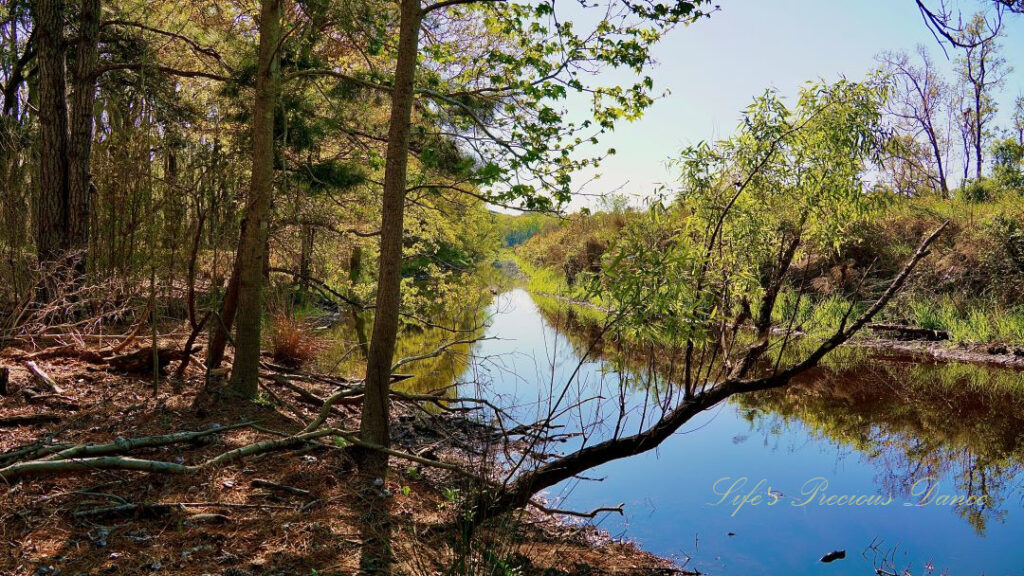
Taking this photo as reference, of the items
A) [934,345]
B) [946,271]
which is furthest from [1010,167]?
[934,345]

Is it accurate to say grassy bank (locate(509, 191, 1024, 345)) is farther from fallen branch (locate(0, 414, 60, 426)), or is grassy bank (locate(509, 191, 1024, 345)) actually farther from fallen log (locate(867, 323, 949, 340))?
fallen branch (locate(0, 414, 60, 426))

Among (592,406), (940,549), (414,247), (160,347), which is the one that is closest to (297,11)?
(160,347)

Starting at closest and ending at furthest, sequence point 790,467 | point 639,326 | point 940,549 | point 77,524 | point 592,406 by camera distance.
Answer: point 77,524, point 639,326, point 940,549, point 790,467, point 592,406

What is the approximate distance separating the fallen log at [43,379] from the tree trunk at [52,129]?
265 centimetres

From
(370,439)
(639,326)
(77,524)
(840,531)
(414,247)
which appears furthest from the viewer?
(414,247)

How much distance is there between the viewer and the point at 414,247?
1285 centimetres

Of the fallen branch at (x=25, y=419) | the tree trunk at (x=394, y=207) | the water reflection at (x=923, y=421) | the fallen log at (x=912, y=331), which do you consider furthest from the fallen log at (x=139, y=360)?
the fallen log at (x=912, y=331)

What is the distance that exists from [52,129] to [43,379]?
154 inches

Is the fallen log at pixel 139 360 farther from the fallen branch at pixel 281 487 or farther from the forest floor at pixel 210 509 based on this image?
the fallen branch at pixel 281 487

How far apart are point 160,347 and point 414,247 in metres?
7.15

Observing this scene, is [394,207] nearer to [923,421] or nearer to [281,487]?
[281,487]

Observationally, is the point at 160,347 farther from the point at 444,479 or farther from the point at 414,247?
the point at 414,247

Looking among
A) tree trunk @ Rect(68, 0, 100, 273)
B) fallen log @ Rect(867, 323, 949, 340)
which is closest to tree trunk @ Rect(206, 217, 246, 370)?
tree trunk @ Rect(68, 0, 100, 273)

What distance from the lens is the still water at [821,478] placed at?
5.11 meters
